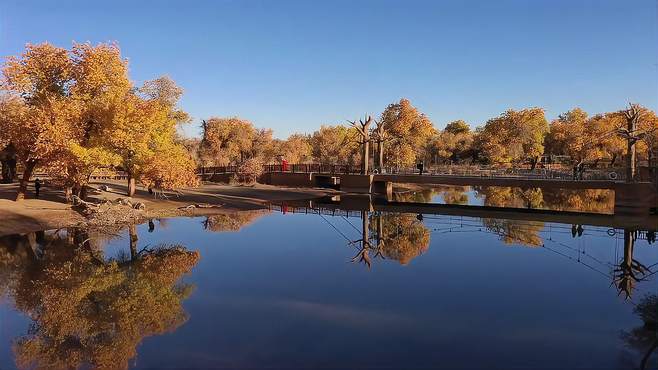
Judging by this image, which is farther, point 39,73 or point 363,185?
point 363,185

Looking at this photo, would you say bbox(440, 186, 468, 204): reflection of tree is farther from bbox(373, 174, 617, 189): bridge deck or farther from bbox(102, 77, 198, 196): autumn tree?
bbox(102, 77, 198, 196): autumn tree

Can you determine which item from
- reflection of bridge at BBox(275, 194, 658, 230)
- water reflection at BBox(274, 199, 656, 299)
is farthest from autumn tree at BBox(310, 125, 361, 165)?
water reflection at BBox(274, 199, 656, 299)

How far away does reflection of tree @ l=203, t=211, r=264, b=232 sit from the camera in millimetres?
32734

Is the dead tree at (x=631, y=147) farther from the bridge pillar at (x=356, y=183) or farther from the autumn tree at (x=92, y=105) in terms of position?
the autumn tree at (x=92, y=105)

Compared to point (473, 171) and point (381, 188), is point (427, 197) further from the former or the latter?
point (473, 171)

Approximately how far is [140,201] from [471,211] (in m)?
29.1

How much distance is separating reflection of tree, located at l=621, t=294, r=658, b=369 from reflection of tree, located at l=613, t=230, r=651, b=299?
157 centimetres

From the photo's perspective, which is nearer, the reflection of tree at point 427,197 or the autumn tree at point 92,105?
the autumn tree at point 92,105

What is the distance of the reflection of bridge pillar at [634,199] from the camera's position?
125ft

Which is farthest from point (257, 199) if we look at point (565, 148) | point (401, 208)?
point (565, 148)

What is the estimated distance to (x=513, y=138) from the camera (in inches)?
2955

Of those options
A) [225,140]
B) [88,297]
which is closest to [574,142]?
[225,140]

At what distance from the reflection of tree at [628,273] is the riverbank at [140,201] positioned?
92.4ft

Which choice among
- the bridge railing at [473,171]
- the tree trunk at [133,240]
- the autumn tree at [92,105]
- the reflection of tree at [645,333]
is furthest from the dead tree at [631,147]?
the autumn tree at [92,105]
